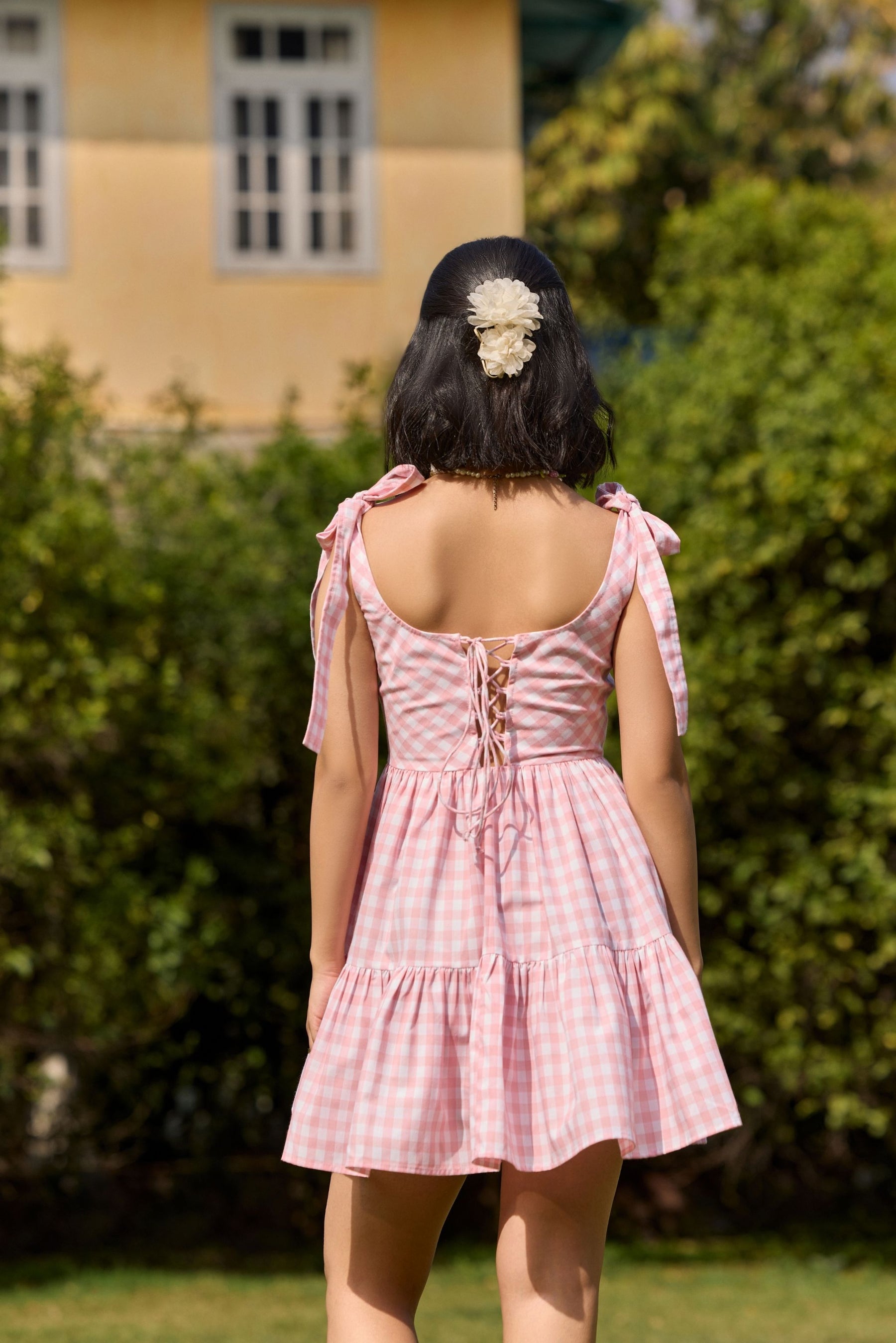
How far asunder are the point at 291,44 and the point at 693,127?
21.9 feet

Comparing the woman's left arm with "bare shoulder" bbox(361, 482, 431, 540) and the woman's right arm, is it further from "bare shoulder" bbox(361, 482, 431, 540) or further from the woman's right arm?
the woman's right arm

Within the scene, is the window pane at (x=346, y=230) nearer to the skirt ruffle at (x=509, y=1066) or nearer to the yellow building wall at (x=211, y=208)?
the yellow building wall at (x=211, y=208)

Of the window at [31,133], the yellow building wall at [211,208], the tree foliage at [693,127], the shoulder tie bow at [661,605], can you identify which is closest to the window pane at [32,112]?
the window at [31,133]

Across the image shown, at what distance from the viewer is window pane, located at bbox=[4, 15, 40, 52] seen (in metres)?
11.4

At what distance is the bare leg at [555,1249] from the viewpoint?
2336 mm

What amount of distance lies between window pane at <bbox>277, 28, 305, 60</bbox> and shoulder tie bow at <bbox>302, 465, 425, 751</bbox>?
10134 mm

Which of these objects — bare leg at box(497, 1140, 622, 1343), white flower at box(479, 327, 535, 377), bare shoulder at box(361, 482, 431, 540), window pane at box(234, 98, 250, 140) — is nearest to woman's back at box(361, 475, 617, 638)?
bare shoulder at box(361, 482, 431, 540)

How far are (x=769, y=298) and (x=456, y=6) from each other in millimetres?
6032

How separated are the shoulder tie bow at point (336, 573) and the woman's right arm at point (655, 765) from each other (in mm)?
384

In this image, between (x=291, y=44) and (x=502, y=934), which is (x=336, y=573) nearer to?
(x=502, y=934)

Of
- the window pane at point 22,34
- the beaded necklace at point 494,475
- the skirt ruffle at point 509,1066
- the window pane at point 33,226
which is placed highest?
the window pane at point 22,34

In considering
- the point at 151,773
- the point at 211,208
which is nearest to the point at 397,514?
the point at 151,773

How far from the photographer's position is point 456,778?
2.44 m

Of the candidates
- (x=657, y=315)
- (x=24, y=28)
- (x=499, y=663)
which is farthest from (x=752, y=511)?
(x=657, y=315)
